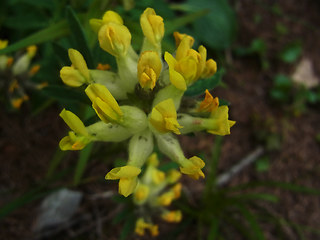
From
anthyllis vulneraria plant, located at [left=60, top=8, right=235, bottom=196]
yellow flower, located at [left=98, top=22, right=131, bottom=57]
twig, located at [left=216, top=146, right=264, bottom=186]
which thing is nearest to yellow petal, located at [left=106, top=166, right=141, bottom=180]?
anthyllis vulneraria plant, located at [left=60, top=8, right=235, bottom=196]

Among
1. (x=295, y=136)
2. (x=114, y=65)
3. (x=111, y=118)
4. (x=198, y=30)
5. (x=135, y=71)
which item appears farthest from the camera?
(x=295, y=136)

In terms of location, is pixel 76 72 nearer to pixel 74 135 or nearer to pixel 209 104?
pixel 74 135

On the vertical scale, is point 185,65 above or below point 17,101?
above

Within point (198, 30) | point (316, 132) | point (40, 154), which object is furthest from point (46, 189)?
point (316, 132)

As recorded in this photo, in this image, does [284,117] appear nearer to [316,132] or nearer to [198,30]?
[316,132]

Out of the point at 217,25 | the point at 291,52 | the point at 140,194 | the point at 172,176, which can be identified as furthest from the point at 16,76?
the point at 291,52

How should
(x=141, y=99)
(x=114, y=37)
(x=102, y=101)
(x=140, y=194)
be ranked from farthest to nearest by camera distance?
(x=140, y=194) → (x=141, y=99) → (x=114, y=37) → (x=102, y=101)
